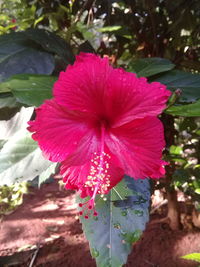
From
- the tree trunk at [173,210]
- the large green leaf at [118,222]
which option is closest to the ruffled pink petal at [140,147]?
the large green leaf at [118,222]

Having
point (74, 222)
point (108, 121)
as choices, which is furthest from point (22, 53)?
point (74, 222)

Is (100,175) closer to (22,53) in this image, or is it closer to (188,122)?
(22,53)

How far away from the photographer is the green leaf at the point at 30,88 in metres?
0.53

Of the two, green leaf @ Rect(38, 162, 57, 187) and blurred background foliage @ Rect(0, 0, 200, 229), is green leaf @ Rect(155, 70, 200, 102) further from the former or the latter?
green leaf @ Rect(38, 162, 57, 187)

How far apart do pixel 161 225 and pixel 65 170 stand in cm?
98

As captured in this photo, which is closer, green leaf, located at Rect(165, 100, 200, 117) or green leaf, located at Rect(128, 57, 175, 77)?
green leaf, located at Rect(165, 100, 200, 117)

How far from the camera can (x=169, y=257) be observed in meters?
1.16

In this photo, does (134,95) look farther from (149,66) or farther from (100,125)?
(149,66)

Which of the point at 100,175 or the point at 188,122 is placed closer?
the point at 100,175

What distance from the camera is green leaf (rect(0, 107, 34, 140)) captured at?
0.67m

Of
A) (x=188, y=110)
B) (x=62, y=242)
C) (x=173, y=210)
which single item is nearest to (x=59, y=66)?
(x=188, y=110)

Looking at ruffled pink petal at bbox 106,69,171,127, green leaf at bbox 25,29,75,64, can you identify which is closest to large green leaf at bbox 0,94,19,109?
green leaf at bbox 25,29,75,64

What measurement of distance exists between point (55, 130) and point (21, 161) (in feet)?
0.51

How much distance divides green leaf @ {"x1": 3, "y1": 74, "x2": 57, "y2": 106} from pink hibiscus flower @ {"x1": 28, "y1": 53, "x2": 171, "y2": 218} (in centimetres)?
6
